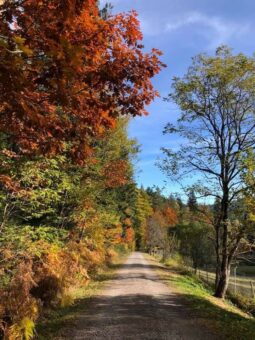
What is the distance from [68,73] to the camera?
12.1 ft

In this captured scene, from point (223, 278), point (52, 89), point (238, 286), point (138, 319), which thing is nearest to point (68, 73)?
point (52, 89)

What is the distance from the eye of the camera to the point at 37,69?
13.9 feet

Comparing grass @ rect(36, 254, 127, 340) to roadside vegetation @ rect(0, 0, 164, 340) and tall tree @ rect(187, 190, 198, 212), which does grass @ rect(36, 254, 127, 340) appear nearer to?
roadside vegetation @ rect(0, 0, 164, 340)

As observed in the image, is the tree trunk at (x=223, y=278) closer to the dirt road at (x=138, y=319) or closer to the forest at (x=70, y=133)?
the forest at (x=70, y=133)

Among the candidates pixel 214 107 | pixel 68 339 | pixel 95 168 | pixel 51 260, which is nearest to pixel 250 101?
pixel 214 107

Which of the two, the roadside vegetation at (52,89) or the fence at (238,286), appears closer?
the roadside vegetation at (52,89)

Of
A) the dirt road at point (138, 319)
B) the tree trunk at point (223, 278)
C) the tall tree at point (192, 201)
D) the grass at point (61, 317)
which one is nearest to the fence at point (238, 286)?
the tree trunk at point (223, 278)

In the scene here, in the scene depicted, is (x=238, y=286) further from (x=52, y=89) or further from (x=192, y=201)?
(x=52, y=89)

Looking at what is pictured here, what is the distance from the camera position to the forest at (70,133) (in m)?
4.30

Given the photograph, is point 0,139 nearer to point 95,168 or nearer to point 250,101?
point 95,168

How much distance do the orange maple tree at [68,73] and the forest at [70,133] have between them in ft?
0.05

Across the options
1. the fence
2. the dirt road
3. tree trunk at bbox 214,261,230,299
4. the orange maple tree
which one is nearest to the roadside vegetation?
the orange maple tree

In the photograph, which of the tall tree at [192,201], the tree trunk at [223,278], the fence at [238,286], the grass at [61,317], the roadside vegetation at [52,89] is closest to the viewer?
the roadside vegetation at [52,89]

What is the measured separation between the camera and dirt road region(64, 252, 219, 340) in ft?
28.1
